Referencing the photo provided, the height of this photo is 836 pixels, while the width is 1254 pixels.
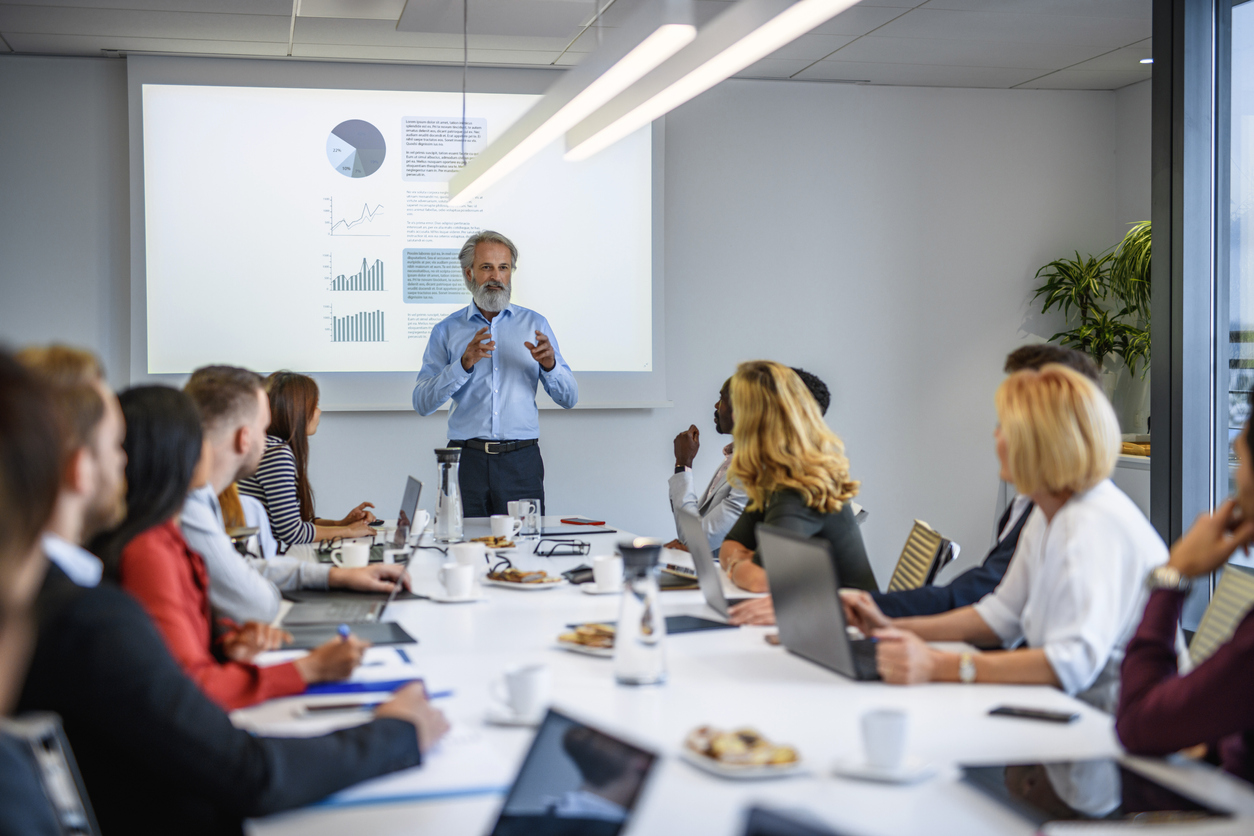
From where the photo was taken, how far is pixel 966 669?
Answer: 5.68ft

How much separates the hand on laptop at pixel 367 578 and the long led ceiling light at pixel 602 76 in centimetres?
134

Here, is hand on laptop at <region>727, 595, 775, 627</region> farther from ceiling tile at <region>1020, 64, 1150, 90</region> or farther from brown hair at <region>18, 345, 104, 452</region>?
ceiling tile at <region>1020, 64, 1150, 90</region>

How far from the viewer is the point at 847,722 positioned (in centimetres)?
151

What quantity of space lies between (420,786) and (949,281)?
5.31 metres

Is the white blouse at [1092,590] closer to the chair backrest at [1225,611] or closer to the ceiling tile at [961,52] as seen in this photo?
the chair backrest at [1225,611]

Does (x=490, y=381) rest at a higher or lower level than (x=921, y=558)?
higher

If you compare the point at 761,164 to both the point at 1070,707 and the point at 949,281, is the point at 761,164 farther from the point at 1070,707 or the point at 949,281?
the point at 1070,707

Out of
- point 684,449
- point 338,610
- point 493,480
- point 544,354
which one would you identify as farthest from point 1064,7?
point 338,610

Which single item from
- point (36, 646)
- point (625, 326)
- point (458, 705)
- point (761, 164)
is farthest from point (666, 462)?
point (36, 646)

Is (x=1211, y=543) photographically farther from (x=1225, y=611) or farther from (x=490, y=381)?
(x=490, y=381)

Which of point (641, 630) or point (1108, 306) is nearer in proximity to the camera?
point (641, 630)

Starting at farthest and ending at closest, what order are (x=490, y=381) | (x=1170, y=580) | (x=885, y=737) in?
(x=490, y=381) → (x=1170, y=580) → (x=885, y=737)

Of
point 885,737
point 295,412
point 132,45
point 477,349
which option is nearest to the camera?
point 885,737

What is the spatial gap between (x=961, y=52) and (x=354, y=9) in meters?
2.94
